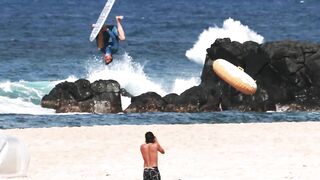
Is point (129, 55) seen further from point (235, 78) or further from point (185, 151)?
point (235, 78)

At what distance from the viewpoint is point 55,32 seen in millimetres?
89438

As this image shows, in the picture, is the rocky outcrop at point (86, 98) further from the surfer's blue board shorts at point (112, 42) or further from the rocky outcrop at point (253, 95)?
the surfer's blue board shorts at point (112, 42)

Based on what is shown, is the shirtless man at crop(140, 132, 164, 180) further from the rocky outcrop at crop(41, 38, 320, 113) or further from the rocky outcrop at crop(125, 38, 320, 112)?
the rocky outcrop at crop(125, 38, 320, 112)

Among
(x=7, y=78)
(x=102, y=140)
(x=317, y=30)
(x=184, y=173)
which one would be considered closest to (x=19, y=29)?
(x=317, y=30)

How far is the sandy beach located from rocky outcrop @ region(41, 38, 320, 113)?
17.5ft

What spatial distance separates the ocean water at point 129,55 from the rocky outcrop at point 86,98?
558mm

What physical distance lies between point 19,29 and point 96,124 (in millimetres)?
66129

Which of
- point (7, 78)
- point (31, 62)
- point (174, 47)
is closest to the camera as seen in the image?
point (7, 78)

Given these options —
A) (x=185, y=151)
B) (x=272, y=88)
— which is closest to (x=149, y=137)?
(x=185, y=151)

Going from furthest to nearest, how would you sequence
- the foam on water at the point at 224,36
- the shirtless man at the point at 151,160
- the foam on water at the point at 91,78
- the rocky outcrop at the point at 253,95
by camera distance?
1. the foam on water at the point at 224,36
2. the foam on water at the point at 91,78
3. the rocky outcrop at the point at 253,95
4. the shirtless man at the point at 151,160

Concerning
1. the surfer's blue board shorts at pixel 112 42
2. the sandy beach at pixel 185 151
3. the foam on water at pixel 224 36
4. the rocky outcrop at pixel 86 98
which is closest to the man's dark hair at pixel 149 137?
the sandy beach at pixel 185 151

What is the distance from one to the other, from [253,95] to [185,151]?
11.7 m

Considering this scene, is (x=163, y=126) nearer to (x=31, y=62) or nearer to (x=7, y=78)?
(x=7, y=78)

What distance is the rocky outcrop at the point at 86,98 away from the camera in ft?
107
